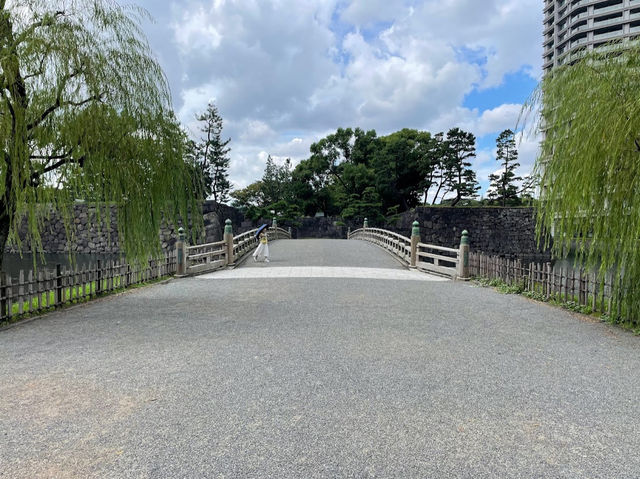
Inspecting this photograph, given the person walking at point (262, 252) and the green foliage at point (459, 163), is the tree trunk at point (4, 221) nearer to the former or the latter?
the person walking at point (262, 252)

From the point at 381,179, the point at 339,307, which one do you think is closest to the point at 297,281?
the point at 339,307

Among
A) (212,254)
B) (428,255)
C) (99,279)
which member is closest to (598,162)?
(428,255)

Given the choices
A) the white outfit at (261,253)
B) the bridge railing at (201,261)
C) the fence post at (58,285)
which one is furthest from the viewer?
the white outfit at (261,253)

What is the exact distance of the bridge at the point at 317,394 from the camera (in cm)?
253

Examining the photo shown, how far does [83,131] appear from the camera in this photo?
6.28m

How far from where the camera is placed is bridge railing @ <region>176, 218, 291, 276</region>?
38.8ft

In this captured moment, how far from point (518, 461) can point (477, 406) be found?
76 cm

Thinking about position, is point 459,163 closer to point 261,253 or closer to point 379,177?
point 379,177

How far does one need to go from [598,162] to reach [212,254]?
35.1 feet

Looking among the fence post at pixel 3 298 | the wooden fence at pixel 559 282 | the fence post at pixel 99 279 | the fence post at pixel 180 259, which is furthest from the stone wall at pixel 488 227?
the fence post at pixel 3 298

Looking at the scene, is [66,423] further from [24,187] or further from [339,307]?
[339,307]

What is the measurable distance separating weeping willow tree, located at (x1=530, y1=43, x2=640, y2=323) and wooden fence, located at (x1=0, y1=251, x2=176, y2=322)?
694 centimetres

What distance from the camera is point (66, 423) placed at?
2.97m

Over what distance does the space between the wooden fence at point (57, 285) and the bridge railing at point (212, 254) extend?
1.55m
